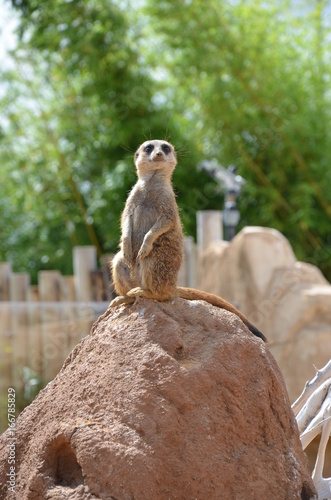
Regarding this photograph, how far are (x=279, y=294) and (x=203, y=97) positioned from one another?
3.27 m

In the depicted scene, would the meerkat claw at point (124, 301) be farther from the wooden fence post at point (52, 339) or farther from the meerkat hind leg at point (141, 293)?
the wooden fence post at point (52, 339)

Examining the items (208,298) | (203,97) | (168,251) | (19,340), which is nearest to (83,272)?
(19,340)

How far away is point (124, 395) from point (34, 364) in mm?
4376

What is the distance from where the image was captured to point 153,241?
2562 millimetres

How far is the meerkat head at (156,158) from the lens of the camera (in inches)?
106

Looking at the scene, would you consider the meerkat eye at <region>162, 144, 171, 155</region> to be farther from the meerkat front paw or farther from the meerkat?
the meerkat front paw

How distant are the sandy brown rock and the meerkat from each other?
136 millimetres

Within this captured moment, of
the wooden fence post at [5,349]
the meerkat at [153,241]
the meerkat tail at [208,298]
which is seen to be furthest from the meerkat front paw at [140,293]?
the wooden fence post at [5,349]

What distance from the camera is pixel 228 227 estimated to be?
6.85 m

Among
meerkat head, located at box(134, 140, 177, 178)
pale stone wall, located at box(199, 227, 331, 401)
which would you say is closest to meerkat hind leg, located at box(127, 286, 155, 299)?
meerkat head, located at box(134, 140, 177, 178)

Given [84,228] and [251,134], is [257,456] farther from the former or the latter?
[84,228]

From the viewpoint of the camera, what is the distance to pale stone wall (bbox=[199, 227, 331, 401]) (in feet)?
18.5

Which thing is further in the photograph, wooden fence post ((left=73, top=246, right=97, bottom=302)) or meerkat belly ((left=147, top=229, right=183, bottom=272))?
wooden fence post ((left=73, top=246, right=97, bottom=302))

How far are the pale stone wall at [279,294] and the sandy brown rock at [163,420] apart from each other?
335 centimetres
